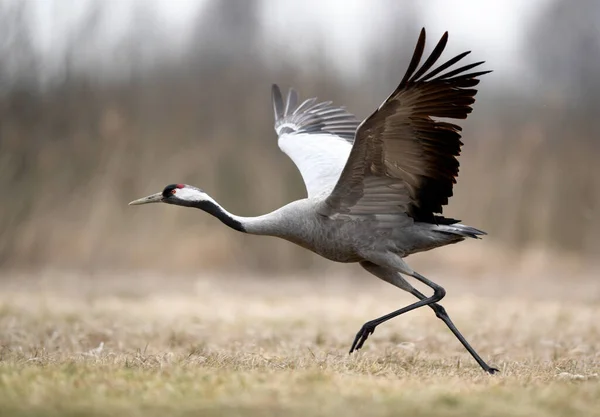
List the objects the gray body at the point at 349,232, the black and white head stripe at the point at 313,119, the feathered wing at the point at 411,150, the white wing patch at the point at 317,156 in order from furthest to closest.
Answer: the black and white head stripe at the point at 313,119 → the white wing patch at the point at 317,156 → the gray body at the point at 349,232 → the feathered wing at the point at 411,150

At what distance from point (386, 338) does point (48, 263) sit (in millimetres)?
6869

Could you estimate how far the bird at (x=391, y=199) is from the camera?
5410 millimetres

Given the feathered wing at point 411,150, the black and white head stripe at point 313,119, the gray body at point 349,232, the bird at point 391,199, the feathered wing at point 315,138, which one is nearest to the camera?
the feathered wing at point 411,150

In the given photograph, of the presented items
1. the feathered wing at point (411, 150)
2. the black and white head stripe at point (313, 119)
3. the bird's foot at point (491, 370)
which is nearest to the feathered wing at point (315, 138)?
the black and white head stripe at point (313, 119)

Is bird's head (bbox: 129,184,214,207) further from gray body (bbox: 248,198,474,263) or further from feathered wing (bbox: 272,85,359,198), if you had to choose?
feathered wing (bbox: 272,85,359,198)

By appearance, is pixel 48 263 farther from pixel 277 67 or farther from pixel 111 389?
pixel 111 389

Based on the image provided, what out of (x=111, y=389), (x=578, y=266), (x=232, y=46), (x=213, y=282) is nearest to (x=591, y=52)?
(x=578, y=266)

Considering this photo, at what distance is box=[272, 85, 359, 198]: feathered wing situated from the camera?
696 centimetres

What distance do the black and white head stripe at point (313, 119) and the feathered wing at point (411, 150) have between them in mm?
1887

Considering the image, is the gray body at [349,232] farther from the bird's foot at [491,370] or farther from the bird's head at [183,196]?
the bird's foot at [491,370]

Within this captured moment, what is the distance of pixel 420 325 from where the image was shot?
27.8ft

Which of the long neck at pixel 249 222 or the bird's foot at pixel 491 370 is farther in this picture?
the long neck at pixel 249 222

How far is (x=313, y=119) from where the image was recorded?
806 cm

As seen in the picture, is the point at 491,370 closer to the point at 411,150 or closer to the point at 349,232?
the point at 349,232
